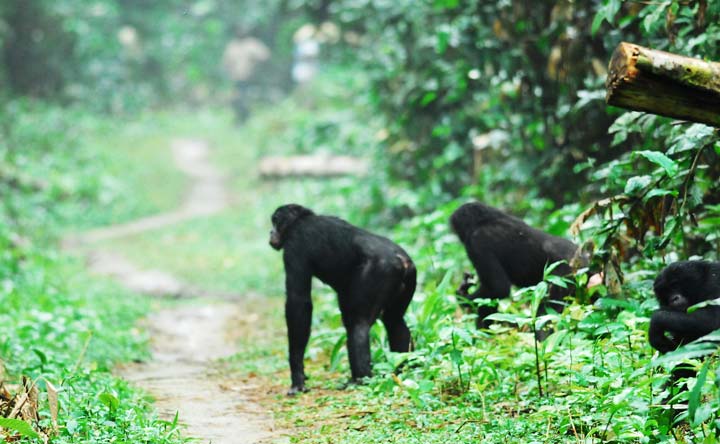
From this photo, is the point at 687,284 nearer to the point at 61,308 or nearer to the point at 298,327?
the point at 298,327

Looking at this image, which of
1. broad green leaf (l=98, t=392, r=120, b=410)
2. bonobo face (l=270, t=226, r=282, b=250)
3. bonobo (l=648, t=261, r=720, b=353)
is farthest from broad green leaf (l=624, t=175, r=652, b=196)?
broad green leaf (l=98, t=392, r=120, b=410)

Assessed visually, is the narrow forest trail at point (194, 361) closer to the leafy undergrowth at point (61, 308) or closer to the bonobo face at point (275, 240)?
the leafy undergrowth at point (61, 308)

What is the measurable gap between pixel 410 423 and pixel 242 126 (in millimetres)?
36309

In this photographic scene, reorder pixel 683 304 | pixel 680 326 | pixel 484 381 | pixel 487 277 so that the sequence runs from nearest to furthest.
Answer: pixel 680 326 < pixel 683 304 < pixel 484 381 < pixel 487 277

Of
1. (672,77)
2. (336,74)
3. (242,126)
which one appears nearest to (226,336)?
(672,77)

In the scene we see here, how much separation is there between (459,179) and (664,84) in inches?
397

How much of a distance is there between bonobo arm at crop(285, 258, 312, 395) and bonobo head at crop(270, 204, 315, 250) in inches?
15.0

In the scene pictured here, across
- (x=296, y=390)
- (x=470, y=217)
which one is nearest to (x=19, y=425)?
(x=296, y=390)

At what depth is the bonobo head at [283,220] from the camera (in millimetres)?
7363

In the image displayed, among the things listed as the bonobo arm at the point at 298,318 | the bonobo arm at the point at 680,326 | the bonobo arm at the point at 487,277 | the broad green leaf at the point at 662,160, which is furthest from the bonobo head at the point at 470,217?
the bonobo arm at the point at 680,326

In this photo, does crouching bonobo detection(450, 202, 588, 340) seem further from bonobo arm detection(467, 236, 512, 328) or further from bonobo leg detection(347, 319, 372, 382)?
bonobo leg detection(347, 319, 372, 382)

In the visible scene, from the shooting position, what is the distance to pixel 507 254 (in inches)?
299

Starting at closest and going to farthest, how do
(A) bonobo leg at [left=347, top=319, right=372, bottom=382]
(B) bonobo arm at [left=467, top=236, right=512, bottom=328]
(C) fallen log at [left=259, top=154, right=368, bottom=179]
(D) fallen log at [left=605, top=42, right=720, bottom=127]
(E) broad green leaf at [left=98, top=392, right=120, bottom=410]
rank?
(D) fallen log at [left=605, top=42, right=720, bottom=127], (E) broad green leaf at [left=98, top=392, right=120, bottom=410], (A) bonobo leg at [left=347, top=319, right=372, bottom=382], (B) bonobo arm at [left=467, top=236, right=512, bottom=328], (C) fallen log at [left=259, top=154, right=368, bottom=179]

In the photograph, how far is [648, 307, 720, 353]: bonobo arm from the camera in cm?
448
